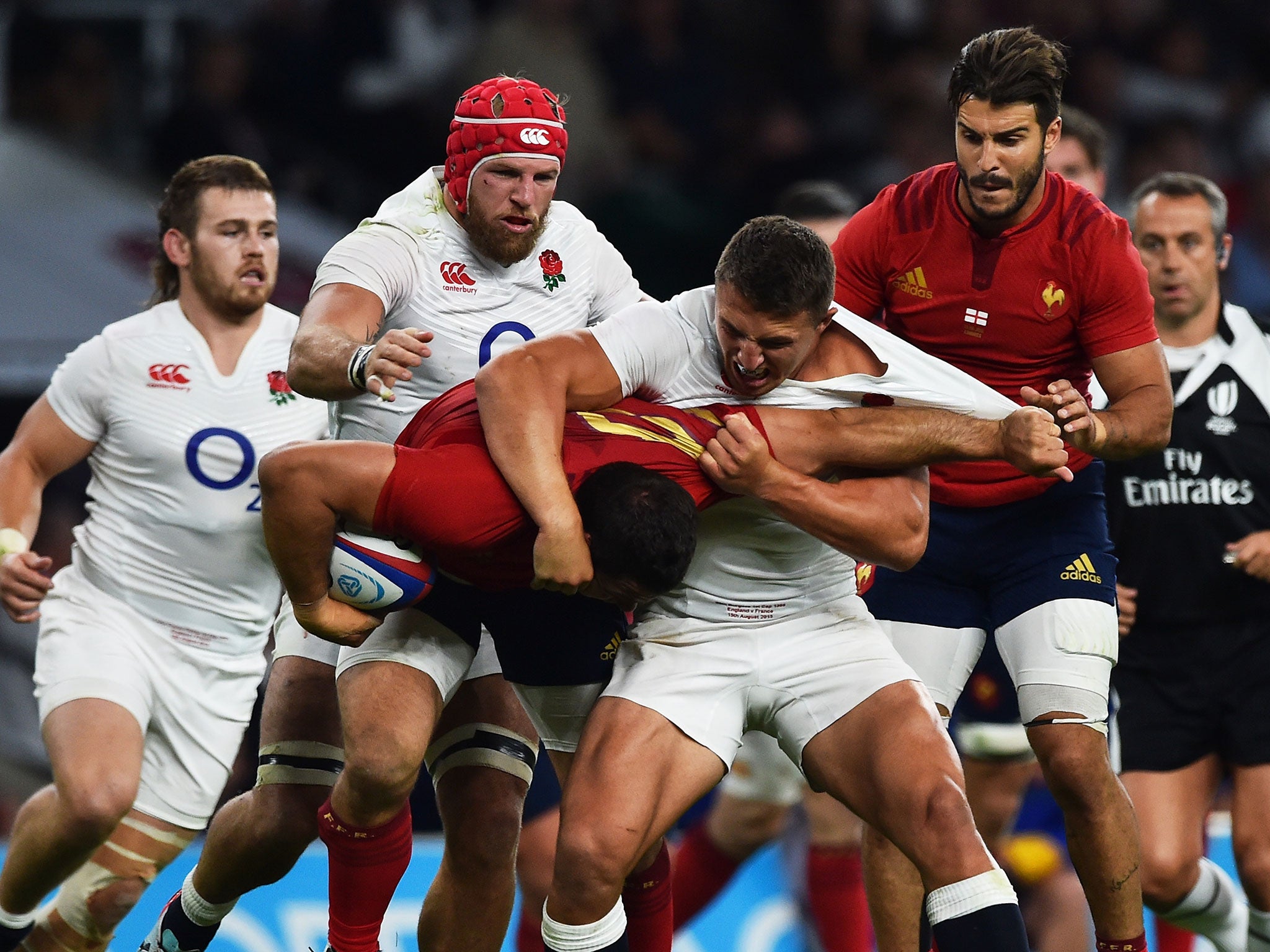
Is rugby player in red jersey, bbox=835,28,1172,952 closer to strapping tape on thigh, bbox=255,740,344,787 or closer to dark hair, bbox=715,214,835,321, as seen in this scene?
dark hair, bbox=715,214,835,321

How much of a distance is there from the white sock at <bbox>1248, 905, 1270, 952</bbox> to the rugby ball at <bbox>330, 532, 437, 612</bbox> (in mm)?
2885

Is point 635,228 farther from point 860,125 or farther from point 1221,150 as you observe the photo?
point 1221,150

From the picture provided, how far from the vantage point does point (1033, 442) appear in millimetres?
4152

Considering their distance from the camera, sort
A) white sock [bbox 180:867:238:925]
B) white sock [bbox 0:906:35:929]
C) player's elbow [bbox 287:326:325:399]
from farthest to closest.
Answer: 1. white sock [bbox 0:906:35:929]
2. white sock [bbox 180:867:238:925]
3. player's elbow [bbox 287:326:325:399]

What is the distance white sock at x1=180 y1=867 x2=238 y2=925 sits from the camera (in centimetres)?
493

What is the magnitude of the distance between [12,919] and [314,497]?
210cm

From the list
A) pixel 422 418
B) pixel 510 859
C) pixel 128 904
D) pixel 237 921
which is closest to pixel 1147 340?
pixel 422 418

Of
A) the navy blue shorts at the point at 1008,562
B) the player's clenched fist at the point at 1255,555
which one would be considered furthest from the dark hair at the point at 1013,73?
the player's clenched fist at the point at 1255,555

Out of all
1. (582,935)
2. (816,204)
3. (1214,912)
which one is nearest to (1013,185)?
(582,935)

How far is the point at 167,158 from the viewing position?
360 inches

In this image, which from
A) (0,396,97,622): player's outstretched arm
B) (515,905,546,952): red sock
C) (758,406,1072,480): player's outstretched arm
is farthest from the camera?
(515,905,546,952): red sock

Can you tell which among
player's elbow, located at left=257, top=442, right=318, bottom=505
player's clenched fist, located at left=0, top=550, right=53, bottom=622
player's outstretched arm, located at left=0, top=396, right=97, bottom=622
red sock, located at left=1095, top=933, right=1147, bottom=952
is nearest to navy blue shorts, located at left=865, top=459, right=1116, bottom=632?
red sock, located at left=1095, top=933, right=1147, bottom=952

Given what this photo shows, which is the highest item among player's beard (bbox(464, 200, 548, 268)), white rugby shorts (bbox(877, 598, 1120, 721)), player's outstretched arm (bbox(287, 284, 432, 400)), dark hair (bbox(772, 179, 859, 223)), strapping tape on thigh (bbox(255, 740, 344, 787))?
dark hair (bbox(772, 179, 859, 223))

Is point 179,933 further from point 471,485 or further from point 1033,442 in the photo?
point 1033,442
